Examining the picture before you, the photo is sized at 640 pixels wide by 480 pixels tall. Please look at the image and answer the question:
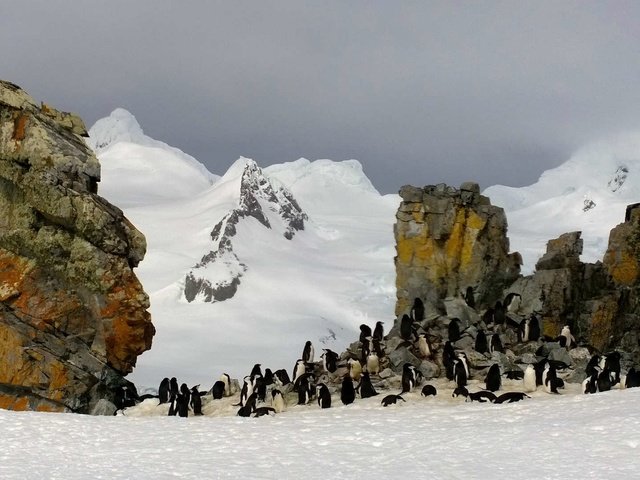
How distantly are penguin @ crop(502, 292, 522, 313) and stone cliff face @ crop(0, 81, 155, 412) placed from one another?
757 inches

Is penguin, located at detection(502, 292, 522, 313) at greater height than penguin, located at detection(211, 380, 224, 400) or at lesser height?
greater

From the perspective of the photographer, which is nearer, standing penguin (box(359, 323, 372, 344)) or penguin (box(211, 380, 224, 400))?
penguin (box(211, 380, 224, 400))

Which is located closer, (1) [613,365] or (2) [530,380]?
(2) [530,380]

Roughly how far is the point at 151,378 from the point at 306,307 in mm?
63903

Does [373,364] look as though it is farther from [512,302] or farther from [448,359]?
[512,302]

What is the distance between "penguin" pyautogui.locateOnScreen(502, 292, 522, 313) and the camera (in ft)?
140

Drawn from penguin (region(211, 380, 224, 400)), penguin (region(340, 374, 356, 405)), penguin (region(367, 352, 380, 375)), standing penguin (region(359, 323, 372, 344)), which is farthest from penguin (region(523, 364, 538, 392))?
penguin (region(211, 380, 224, 400))

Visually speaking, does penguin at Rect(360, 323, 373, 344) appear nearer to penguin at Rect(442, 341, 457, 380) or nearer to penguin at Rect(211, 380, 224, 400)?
penguin at Rect(442, 341, 457, 380)

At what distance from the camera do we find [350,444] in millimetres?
18562

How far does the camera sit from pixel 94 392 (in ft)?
116

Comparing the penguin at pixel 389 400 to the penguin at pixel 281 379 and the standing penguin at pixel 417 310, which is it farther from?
the standing penguin at pixel 417 310

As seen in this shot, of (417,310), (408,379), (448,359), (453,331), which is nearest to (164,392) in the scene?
(408,379)

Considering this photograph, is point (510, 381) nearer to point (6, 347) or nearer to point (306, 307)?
point (6, 347)

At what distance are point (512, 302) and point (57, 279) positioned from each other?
23964mm
